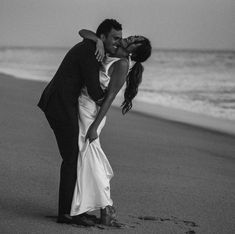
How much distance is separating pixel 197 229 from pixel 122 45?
152 centimetres

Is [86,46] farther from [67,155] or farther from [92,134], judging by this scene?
[67,155]

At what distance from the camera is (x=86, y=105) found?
5047mm

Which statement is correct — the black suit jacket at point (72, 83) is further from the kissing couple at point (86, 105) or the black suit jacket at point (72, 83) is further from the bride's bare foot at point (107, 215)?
the bride's bare foot at point (107, 215)

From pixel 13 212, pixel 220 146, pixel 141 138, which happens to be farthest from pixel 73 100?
pixel 220 146

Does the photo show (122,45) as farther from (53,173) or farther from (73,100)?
(53,173)

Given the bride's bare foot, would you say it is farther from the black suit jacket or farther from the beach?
the black suit jacket

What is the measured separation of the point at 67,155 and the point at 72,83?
528mm

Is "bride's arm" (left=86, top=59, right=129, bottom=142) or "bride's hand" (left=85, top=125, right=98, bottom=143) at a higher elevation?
"bride's arm" (left=86, top=59, right=129, bottom=142)

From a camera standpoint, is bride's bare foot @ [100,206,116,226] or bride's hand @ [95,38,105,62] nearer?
bride's hand @ [95,38,105,62]

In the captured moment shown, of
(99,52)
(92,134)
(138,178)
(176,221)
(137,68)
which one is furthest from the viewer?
(138,178)

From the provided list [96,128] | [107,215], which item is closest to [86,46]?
[96,128]

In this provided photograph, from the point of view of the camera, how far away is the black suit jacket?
489cm

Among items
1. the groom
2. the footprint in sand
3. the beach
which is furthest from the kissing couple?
the footprint in sand

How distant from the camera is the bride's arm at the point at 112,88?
490 cm
